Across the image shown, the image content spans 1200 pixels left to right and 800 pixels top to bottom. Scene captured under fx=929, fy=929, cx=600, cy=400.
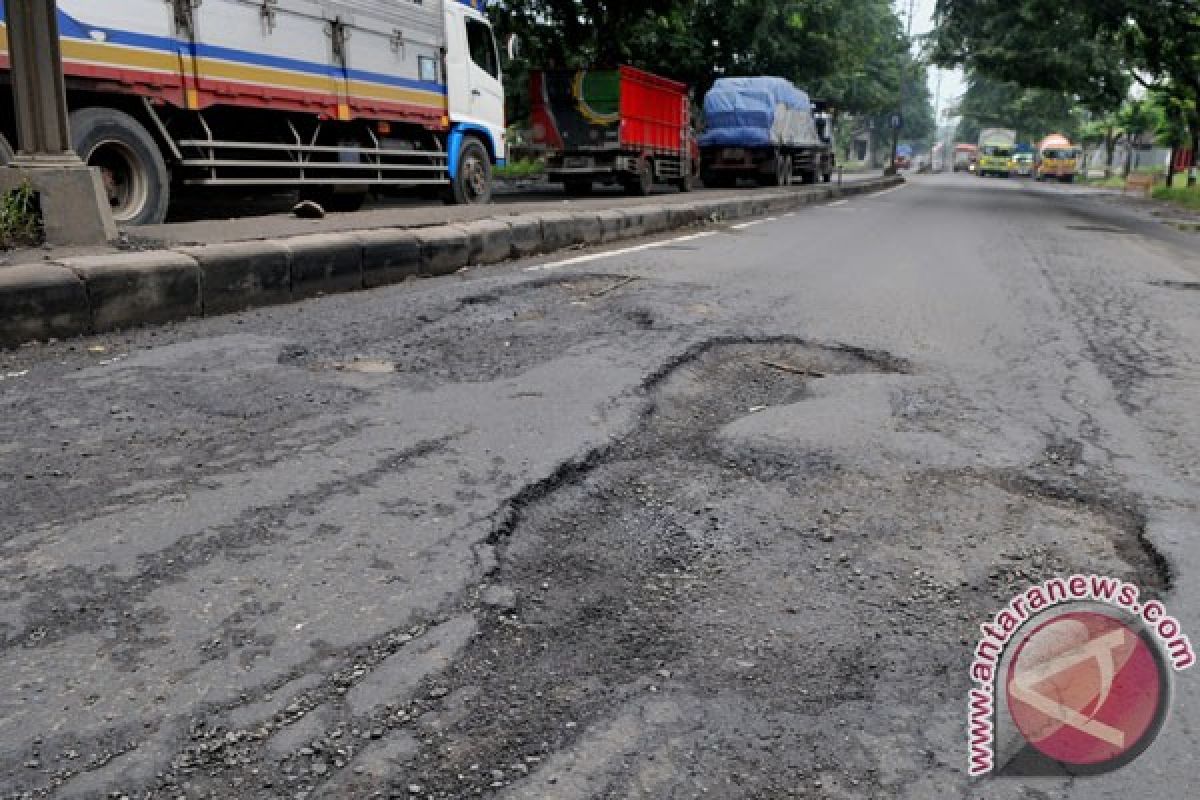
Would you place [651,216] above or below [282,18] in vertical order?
below

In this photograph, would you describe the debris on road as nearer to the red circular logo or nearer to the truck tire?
the truck tire

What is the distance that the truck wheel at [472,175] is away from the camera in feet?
41.6

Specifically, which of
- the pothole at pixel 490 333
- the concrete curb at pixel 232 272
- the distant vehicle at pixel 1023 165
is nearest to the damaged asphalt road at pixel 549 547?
the pothole at pixel 490 333

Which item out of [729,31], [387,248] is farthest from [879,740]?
[729,31]

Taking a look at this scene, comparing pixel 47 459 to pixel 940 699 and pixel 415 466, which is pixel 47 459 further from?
pixel 940 699

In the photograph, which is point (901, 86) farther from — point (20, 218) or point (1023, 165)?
point (20, 218)

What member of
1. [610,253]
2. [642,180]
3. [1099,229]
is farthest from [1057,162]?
[610,253]

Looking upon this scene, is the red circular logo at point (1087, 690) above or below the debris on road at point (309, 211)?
below

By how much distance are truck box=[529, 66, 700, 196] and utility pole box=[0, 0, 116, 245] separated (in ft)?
40.7

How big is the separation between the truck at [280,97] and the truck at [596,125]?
3.92m

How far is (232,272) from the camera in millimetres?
5383

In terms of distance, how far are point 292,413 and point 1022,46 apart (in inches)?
1118

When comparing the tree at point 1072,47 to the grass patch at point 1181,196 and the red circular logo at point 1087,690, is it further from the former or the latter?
the red circular logo at point 1087,690

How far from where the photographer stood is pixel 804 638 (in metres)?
2.05
